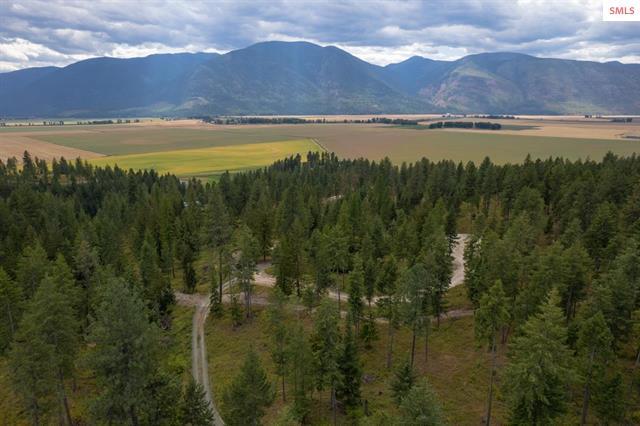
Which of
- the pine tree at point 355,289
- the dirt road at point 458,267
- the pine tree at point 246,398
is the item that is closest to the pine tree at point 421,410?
the pine tree at point 246,398

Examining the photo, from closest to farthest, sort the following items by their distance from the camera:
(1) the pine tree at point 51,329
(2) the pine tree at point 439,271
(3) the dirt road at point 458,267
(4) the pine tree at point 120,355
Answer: (4) the pine tree at point 120,355
(1) the pine tree at point 51,329
(2) the pine tree at point 439,271
(3) the dirt road at point 458,267

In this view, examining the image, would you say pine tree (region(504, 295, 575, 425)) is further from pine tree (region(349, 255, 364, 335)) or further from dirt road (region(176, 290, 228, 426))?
dirt road (region(176, 290, 228, 426))

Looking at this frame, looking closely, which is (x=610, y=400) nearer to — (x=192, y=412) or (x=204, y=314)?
(x=192, y=412)

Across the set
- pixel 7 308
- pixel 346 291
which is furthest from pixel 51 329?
pixel 346 291

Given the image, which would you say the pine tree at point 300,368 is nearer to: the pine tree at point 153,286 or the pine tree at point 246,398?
the pine tree at point 246,398

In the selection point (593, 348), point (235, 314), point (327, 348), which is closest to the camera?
point (593, 348)

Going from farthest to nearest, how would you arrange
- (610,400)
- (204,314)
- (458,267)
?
(458,267), (204,314), (610,400)

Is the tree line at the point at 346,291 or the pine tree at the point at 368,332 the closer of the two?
the tree line at the point at 346,291
